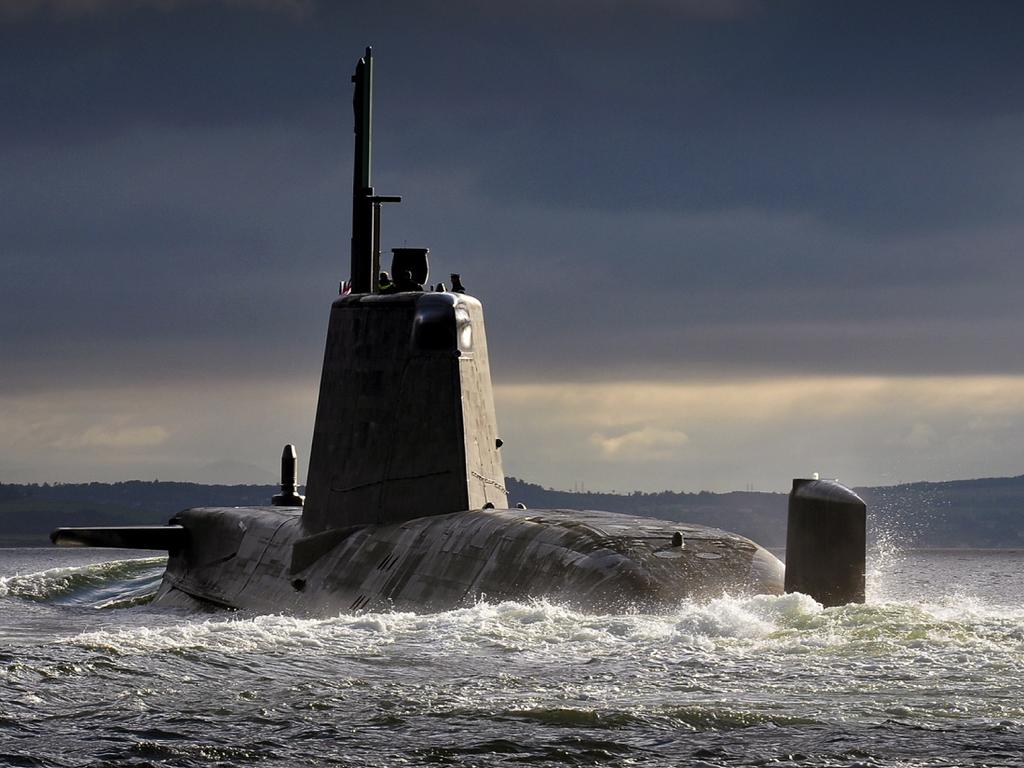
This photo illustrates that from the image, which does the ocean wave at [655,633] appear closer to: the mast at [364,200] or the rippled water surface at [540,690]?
the rippled water surface at [540,690]

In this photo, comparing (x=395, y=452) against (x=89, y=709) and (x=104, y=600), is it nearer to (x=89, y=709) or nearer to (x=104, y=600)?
(x=89, y=709)

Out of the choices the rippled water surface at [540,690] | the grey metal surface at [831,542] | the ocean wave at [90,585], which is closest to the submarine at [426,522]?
the grey metal surface at [831,542]

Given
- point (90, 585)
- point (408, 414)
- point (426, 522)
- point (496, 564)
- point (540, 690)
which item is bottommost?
point (90, 585)

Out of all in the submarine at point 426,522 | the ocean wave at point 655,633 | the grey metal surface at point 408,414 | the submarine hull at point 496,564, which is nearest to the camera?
the ocean wave at point 655,633

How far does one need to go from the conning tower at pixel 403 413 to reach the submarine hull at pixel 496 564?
45 cm

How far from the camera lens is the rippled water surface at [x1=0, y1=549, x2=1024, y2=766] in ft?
27.2

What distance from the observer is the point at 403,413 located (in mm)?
18297

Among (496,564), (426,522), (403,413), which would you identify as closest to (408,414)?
(403,413)

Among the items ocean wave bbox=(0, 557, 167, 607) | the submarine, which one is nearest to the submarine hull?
the submarine

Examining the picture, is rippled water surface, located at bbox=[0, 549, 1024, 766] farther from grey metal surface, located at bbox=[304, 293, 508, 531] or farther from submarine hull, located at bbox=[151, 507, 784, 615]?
grey metal surface, located at bbox=[304, 293, 508, 531]

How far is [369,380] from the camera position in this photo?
1883 cm

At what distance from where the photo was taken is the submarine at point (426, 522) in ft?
42.8

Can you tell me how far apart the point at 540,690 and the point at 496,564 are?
509 cm

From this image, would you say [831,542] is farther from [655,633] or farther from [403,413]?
[403,413]
